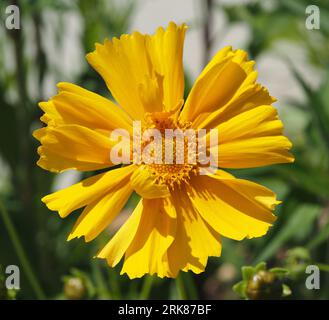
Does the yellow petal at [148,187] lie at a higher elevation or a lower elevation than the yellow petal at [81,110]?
lower

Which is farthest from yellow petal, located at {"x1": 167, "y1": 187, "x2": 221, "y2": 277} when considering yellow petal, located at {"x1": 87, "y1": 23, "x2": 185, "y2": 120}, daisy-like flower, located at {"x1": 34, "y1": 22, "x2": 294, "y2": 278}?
yellow petal, located at {"x1": 87, "y1": 23, "x2": 185, "y2": 120}

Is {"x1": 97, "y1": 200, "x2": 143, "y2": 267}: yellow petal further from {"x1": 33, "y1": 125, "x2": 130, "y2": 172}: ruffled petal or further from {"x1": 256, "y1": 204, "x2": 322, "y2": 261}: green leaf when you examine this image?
{"x1": 256, "y1": 204, "x2": 322, "y2": 261}: green leaf

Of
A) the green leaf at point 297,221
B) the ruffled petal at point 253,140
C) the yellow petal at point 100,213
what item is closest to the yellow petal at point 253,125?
the ruffled petal at point 253,140

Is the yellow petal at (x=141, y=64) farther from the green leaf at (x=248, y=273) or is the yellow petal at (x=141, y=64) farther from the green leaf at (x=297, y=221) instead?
the green leaf at (x=297, y=221)

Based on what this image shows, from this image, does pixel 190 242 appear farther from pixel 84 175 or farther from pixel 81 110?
pixel 84 175

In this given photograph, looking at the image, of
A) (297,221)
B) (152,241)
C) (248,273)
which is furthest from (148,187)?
(297,221)

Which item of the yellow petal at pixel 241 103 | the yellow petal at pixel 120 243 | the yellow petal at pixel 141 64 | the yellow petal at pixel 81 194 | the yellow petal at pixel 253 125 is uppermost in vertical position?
the yellow petal at pixel 141 64
